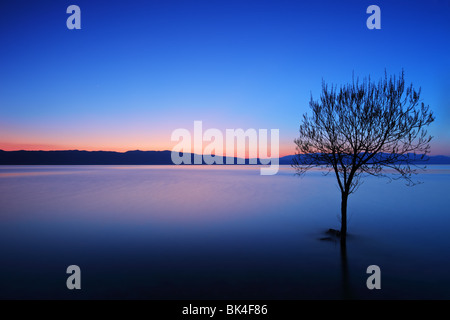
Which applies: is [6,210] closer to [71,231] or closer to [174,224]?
[71,231]

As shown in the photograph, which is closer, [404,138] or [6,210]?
[404,138]

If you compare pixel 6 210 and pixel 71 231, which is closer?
pixel 71 231

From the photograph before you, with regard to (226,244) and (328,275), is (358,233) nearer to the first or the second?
(328,275)

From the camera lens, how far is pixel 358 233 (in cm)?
1597

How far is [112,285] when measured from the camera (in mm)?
8523

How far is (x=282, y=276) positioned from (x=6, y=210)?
27.2m

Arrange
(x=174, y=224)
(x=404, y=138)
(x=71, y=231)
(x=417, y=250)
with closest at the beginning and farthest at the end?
(x=404, y=138)
(x=417, y=250)
(x=71, y=231)
(x=174, y=224)

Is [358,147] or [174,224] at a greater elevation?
[358,147]

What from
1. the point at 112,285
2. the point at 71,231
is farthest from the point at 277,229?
the point at 71,231
